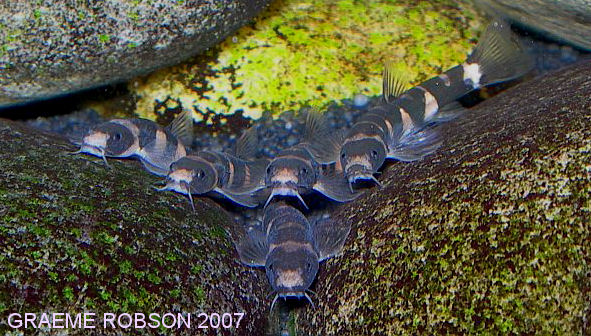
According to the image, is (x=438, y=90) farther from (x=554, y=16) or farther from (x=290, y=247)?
(x=290, y=247)

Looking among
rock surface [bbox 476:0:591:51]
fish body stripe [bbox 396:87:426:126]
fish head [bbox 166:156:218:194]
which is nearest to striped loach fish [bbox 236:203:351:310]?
fish head [bbox 166:156:218:194]

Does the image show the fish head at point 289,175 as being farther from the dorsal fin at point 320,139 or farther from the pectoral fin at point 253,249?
the pectoral fin at point 253,249

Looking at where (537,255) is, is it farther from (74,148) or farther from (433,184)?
(74,148)

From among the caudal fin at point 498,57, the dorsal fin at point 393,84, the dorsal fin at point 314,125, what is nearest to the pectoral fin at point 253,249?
the dorsal fin at point 314,125

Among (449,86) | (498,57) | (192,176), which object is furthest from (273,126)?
(498,57)

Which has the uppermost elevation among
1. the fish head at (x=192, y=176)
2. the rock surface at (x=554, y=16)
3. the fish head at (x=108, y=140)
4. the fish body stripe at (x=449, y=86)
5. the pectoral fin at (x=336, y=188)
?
the rock surface at (x=554, y=16)
